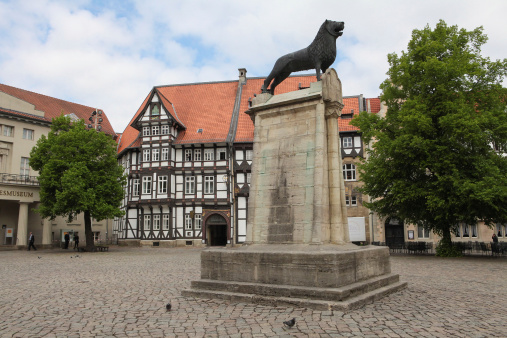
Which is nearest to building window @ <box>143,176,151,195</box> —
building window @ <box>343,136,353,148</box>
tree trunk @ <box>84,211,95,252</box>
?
tree trunk @ <box>84,211,95,252</box>

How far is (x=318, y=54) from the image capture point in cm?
909

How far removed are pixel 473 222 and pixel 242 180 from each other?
1938 cm

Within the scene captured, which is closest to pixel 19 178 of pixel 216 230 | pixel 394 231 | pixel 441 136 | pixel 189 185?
pixel 189 185

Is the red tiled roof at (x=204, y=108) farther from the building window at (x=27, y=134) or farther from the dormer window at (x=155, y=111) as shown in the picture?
the building window at (x=27, y=134)

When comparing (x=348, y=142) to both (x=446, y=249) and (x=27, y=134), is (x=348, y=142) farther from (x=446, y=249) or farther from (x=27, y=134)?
(x=27, y=134)

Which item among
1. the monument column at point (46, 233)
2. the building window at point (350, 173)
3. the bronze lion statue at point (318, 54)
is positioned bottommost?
the monument column at point (46, 233)

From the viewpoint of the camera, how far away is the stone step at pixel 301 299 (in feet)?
22.1

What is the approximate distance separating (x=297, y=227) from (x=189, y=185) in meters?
29.1

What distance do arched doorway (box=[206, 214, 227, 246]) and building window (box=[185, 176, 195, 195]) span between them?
294 centimetres

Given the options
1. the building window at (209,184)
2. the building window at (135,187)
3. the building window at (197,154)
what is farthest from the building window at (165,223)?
the building window at (197,154)

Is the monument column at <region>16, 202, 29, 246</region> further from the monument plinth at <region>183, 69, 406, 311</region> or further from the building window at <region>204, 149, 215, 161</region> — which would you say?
the monument plinth at <region>183, 69, 406, 311</region>

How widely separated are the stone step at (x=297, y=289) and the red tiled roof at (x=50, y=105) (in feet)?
110

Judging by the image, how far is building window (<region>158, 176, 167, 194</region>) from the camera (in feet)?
120

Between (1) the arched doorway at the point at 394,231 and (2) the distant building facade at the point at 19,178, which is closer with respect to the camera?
(2) the distant building facade at the point at 19,178
